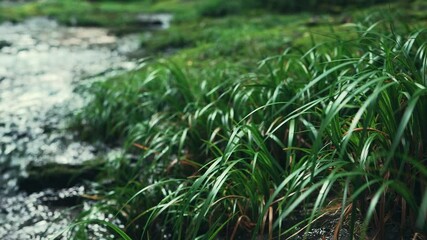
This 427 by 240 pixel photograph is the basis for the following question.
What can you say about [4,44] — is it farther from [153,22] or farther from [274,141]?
[274,141]

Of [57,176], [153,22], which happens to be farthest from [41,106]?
[153,22]

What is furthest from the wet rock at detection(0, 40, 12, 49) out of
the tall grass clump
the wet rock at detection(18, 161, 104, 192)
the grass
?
the wet rock at detection(18, 161, 104, 192)

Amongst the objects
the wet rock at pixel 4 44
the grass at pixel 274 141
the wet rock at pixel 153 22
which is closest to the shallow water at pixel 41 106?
the wet rock at pixel 4 44

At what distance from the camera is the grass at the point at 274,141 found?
1.79m

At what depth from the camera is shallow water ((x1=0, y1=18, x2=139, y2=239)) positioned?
3197mm

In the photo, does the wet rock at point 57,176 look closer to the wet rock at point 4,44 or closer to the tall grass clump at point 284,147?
the tall grass clump at point 284,147

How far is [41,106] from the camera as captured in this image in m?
5.26

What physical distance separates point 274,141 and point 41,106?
136 inches

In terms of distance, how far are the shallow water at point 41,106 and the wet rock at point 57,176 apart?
0.09 metres

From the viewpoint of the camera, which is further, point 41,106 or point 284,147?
point 41,106

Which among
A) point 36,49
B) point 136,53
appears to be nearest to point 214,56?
point 136,53

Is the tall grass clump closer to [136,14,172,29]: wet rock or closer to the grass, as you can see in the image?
the grass

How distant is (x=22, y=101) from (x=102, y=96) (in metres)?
1.48

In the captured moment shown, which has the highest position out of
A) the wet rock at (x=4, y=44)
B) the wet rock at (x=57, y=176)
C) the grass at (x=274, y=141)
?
the grass at (x=274, y=141)
